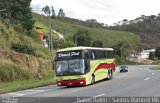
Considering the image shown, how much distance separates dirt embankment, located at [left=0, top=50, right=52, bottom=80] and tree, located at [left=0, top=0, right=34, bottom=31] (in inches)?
528

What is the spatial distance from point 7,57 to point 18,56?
5.68 feet

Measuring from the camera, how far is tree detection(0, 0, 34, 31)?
61.2 metres

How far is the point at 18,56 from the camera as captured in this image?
45.5 metres

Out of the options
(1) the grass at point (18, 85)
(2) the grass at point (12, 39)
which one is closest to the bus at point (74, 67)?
(1) the grass at point (18, 85)

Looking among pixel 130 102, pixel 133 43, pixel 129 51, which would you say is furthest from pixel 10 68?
→ pixel 133 43

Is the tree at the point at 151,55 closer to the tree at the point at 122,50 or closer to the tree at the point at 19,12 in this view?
the tree at the point at 122,50

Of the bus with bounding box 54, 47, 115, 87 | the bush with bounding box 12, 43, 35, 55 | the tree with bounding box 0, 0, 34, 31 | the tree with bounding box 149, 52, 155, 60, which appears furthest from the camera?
the tree with bounding box 149, 52, 155, 60

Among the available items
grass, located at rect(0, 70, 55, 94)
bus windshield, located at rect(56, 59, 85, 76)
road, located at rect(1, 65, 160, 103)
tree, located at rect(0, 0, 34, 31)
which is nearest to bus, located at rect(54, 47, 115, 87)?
bus windshield, located at rect(56, 59, 85, 76)

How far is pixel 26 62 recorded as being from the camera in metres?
46.1

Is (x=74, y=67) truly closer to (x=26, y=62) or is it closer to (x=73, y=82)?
(x=73, y=82)

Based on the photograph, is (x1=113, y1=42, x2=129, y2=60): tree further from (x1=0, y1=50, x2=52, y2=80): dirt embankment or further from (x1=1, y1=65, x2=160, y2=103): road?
(x1=1, y1=65, x2=160, y2=103): road

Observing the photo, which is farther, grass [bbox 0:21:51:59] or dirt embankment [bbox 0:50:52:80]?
grass [bbox 0:21:51:59]

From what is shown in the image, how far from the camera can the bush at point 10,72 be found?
39175 millimetres

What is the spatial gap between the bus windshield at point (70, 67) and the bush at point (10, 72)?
9.53 m
